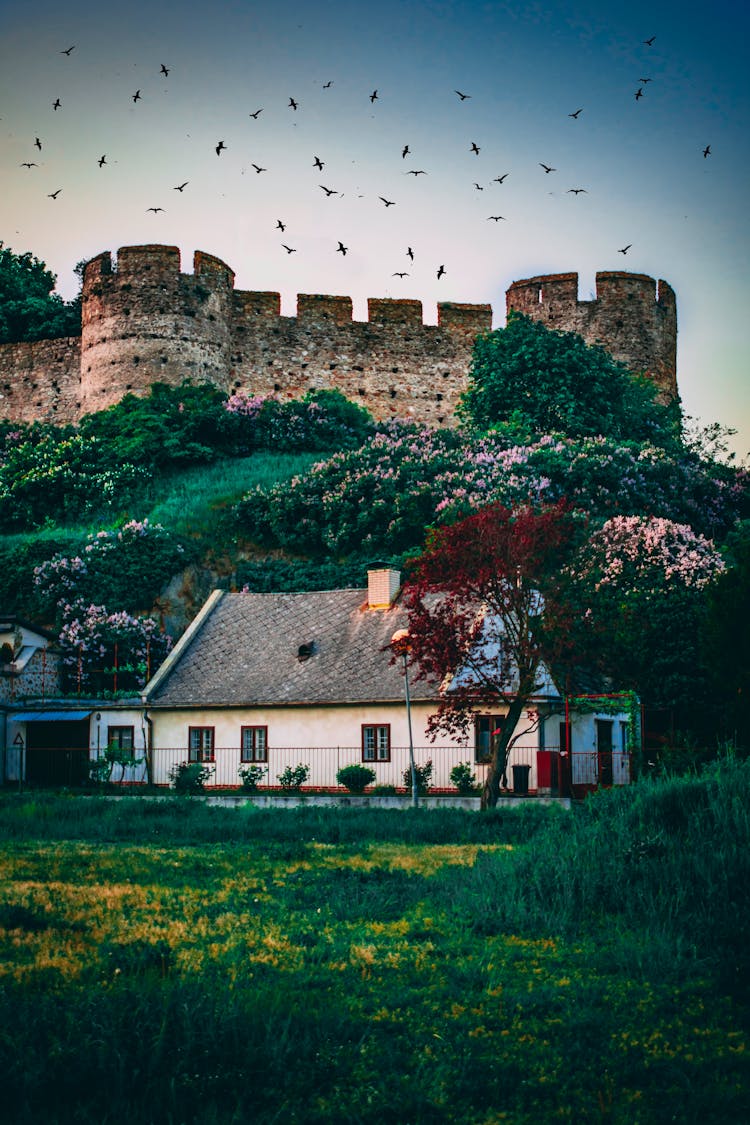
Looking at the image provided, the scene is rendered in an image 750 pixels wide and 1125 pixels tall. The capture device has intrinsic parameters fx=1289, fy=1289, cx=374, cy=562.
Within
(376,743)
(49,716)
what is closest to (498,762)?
(376,743)

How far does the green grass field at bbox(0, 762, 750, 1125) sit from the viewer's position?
6531 mm

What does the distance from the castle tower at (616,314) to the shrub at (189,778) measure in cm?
3096

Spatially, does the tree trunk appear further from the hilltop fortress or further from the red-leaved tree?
the hilltop fortress

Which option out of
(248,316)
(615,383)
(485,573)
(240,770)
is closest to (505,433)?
(615,383)

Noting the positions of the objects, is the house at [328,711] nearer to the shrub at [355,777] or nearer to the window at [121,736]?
the window at [121,736]

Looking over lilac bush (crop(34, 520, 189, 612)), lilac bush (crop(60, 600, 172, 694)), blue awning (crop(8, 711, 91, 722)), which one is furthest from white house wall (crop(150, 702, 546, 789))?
lilac bush (crop(34, 520, 189, 612))

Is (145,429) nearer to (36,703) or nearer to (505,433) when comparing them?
(505,433)

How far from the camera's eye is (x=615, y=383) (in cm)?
4697

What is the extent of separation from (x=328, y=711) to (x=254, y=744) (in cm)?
201

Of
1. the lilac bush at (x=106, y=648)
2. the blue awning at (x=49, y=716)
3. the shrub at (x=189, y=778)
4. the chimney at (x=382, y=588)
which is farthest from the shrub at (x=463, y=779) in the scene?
the lilac bush at (x=106, y=648)

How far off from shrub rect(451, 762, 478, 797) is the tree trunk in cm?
340

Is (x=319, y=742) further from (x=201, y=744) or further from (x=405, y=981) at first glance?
(x=405, y=981)

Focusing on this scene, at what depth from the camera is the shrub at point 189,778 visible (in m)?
26.4

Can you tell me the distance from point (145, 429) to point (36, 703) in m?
16.7
